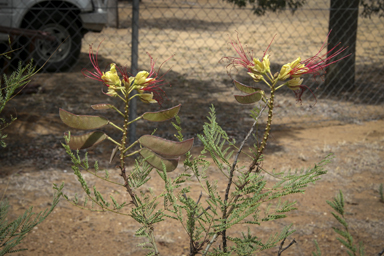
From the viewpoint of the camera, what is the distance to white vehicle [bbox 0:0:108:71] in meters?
5.55

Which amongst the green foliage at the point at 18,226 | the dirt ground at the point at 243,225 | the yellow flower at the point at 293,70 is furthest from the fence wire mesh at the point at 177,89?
the yellow flower at the point at 293,70

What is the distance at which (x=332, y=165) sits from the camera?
352 centimetres

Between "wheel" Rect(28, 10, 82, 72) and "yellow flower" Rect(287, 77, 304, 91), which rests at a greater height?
"yellow flower" Rect(287, 77, 304, 91)

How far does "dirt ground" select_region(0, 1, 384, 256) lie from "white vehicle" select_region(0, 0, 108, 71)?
381 millimetres

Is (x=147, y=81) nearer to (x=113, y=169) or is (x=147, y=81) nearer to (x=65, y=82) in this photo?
(x=113, y=169)

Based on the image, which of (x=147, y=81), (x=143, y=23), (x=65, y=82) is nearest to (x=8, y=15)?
(x=65, y=82)

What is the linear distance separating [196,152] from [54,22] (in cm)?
317

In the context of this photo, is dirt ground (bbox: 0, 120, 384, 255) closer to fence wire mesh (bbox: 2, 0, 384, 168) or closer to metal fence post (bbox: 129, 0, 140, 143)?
metal fence post (bbox: 129, 0, 140, 143)

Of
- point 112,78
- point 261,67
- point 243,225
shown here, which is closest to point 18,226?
point 112,78

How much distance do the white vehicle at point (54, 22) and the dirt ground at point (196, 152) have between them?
1.25 ft

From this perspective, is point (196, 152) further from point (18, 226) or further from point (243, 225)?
point (18, 226)

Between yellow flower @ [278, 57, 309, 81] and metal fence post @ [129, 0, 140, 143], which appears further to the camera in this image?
metal fence post @ [129, 0, 140, 143]

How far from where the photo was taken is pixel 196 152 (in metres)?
3.71

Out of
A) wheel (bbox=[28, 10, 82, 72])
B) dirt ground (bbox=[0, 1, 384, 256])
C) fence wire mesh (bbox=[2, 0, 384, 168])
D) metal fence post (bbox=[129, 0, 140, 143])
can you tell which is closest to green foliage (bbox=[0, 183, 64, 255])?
dirt ground (bbox=[0, 1, 384, 256])
